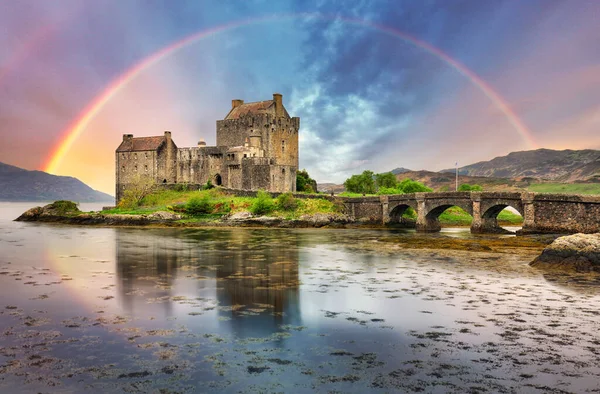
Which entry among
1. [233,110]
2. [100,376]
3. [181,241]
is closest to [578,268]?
[100,376]

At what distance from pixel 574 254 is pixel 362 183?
78925 mm

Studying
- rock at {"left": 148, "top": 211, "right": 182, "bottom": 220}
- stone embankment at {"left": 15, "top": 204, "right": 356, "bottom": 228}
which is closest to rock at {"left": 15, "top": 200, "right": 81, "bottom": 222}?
stone embankment at {"left": 15, "top": 204, "right": 356, "bottom": 228}

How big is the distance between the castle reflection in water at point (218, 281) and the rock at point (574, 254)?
13.5 meters

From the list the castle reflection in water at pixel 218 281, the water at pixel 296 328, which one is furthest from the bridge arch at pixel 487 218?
the water at pixel 296 328

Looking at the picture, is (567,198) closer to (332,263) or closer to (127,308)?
(332,263)

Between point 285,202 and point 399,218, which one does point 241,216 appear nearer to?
point 285,202

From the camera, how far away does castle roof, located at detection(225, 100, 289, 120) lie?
261ft

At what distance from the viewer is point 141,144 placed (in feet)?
280

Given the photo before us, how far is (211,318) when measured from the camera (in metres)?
14.3

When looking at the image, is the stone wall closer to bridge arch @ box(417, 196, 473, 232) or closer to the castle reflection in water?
bridge arch @ box(417, 196, 473, 232)

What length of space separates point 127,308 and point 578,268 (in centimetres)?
2119

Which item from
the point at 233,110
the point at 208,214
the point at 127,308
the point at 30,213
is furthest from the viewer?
the point at 233,110

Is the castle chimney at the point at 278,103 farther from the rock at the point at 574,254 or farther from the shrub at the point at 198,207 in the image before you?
the rock at the point at 574,254

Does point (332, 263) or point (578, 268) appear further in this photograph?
point (332, 263)
